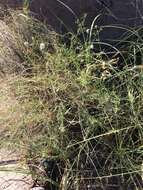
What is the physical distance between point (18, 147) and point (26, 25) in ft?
2.42

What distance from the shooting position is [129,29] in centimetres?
302

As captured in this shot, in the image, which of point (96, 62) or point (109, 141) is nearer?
point (109, 141)

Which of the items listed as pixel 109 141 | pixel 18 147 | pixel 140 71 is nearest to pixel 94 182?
pixel 109 141

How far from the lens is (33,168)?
241 centimetres

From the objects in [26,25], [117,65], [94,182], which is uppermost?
[26,25]

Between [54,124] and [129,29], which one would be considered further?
[129,29]

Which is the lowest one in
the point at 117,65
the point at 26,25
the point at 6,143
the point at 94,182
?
the point at 94,182

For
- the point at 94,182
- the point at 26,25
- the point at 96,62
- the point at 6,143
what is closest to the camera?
the point at 94,182

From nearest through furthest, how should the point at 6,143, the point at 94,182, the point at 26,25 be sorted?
the point at 94,182 → the point at 6,143 → the point at 26,25

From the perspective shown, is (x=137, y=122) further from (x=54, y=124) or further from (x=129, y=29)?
(x=129, y=29)

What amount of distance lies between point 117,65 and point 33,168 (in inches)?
30.9

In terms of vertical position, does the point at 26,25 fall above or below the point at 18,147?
above

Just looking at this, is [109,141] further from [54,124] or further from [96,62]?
[96,62]

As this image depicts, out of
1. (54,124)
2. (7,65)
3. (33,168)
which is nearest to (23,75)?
(7,65)
